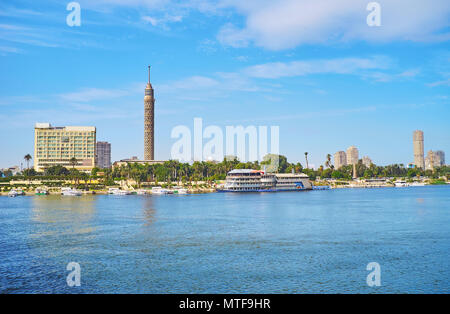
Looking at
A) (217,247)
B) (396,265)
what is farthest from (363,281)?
(217,247)

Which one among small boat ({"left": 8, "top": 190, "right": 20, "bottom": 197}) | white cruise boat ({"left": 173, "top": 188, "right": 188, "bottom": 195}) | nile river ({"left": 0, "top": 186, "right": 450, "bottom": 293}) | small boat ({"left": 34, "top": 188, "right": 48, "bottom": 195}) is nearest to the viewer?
nile river ({"left": 0, "top": 186, "right": 450, "bottom": 293})

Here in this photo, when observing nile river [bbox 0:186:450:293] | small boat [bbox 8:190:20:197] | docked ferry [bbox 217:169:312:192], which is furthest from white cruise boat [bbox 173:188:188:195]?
nile river [bbox 0:186:450:293]

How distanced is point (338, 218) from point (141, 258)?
44.5 m

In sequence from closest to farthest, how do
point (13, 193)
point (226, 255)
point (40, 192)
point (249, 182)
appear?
point (226, 255) → point (13, 193) → point (40, 192) → point (249, 182)

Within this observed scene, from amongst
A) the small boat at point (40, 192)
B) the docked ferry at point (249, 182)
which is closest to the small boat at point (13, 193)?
the small boat at point (40, 192)

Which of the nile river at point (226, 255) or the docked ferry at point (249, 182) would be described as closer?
the nile river at point (226, 255)

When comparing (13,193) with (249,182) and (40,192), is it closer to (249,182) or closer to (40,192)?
(40,192)

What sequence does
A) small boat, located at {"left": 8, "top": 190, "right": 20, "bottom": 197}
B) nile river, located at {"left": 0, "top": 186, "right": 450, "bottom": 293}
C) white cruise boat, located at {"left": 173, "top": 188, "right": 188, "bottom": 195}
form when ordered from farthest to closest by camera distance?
white cruise boat, located at {"left": 173, "top": 188, "right": 188, "bottom": 195}, small boat, located at {"left": 8, "top": 190, "right": 20, "bottom": 197}, nile river, located at {"left": 0, "top": 186, "right": 450, "bottom": 293}

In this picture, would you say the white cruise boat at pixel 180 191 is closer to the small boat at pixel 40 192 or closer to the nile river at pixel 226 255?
the small boat at pixel 40 192

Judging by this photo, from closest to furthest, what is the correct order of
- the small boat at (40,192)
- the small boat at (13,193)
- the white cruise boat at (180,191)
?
the small boat at (13,193) → the small boat at (40,192) → the white cruise boat at (180,191)

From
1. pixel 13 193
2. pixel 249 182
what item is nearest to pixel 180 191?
pixel 249 182

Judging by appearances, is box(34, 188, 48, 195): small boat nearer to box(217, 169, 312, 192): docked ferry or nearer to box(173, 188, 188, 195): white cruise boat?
box(173, 188, 188, 195): white cruise boat

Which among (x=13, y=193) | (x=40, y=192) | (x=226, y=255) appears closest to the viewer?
(x=226, y=255)

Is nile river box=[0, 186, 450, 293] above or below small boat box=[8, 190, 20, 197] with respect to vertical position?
below
